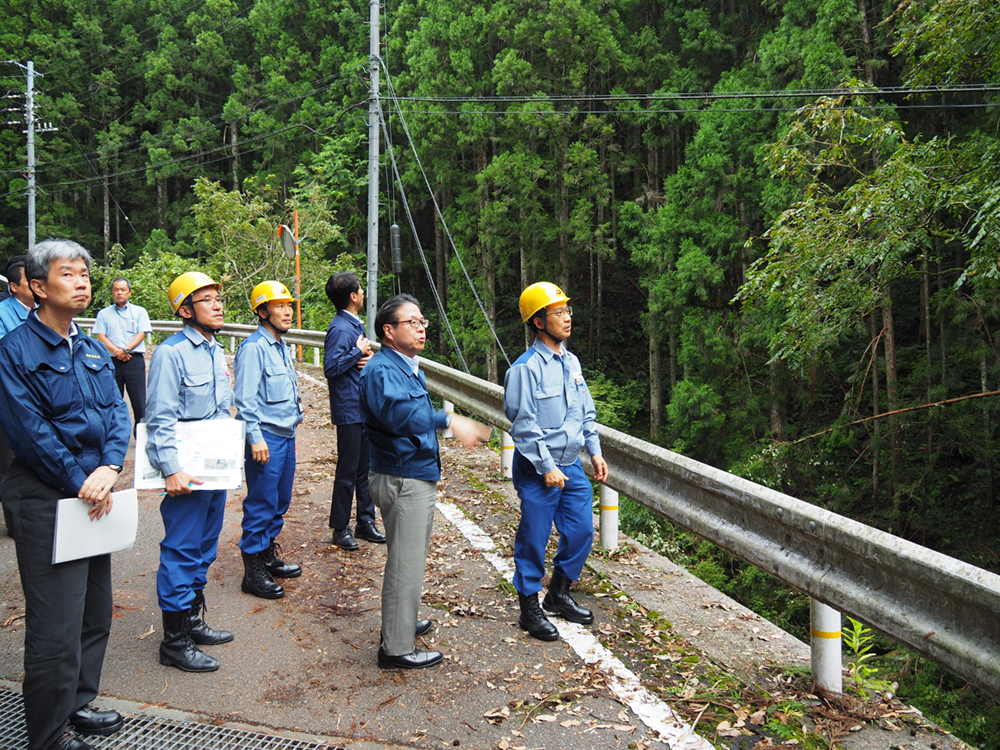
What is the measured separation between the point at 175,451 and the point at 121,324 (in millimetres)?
5321

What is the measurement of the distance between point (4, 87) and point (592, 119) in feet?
134

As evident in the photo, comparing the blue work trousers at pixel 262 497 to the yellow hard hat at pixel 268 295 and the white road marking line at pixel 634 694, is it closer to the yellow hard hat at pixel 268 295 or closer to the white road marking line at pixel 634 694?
the yellow hard hat at pixel 268 295

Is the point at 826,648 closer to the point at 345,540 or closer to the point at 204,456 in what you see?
the point at 204,456

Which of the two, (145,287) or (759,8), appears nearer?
(759,8)

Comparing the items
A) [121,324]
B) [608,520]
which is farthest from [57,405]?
[121,324]

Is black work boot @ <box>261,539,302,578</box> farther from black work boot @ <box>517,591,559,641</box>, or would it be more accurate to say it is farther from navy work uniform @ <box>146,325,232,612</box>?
black work boot @ <box>517,591,559,641</box>

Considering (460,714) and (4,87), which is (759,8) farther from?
(4,87)

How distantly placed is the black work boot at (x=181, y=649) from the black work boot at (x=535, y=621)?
1641 mm

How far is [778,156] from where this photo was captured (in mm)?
11180

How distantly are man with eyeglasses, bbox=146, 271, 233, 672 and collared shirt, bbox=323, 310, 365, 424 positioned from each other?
59.1 inches

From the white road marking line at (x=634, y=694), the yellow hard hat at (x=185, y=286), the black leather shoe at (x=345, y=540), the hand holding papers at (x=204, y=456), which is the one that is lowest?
the white road marking line at (x=634, y=694)

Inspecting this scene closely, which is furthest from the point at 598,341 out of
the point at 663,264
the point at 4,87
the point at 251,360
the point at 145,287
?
the point at 4,87

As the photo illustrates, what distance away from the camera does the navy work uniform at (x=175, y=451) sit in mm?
4254

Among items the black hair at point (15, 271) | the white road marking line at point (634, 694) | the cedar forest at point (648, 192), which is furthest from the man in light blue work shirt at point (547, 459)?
the cedar forest at point (648, 192)
